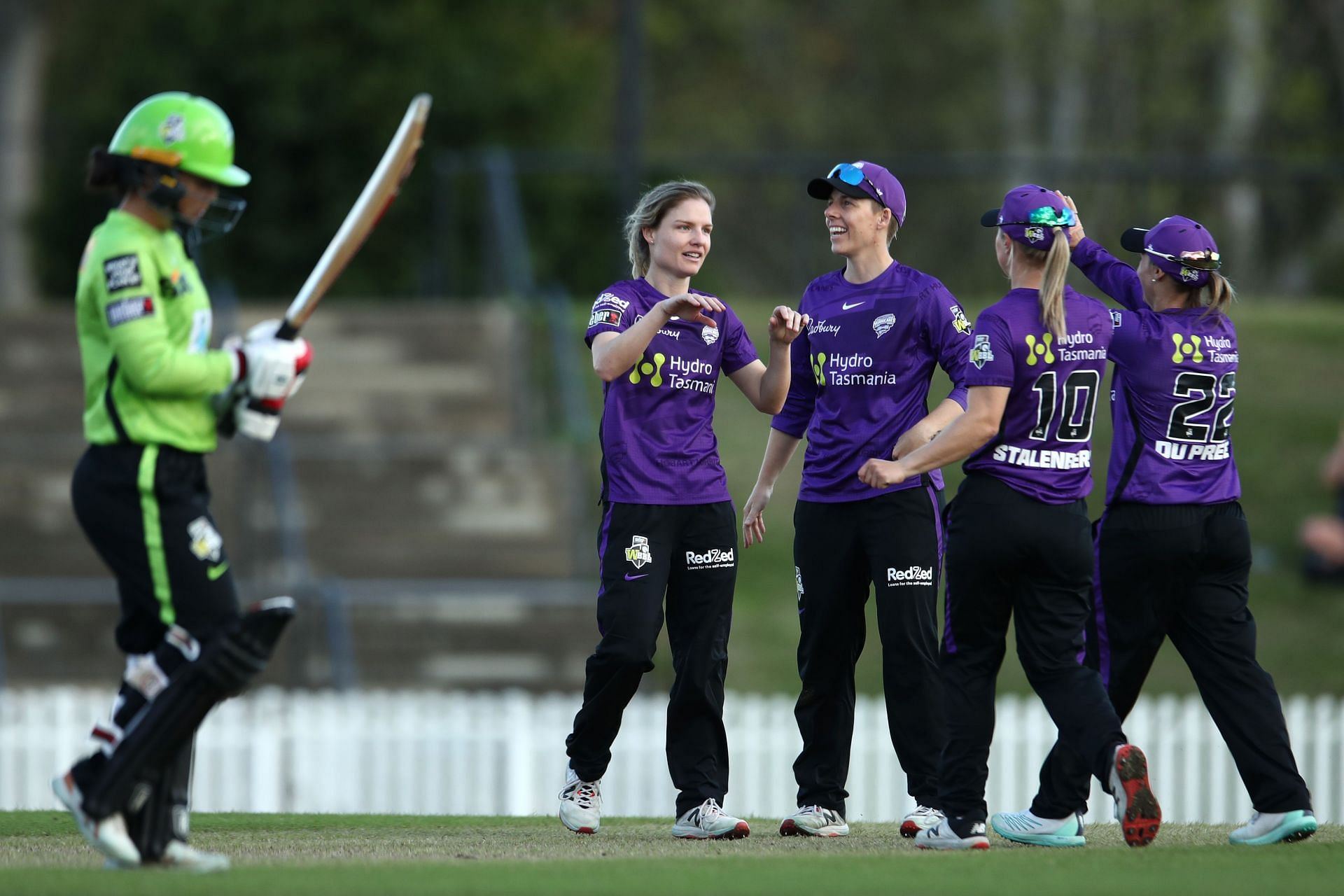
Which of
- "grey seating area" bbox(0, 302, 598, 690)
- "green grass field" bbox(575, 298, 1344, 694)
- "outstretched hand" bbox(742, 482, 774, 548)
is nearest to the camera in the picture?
"outstretched hand" bbox(742, 482, 774, 548)

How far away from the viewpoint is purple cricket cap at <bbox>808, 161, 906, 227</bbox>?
644cm

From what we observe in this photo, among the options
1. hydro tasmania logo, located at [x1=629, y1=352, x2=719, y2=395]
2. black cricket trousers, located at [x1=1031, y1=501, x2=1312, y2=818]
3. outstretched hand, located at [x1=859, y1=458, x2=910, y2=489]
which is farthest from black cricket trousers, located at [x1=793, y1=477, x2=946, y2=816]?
hydro tasmania logo, located at [x1=629, y1=352, x2=719, y2=395]

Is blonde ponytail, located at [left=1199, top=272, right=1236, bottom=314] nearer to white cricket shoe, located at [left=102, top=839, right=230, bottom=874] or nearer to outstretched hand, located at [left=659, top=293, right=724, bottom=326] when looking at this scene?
outstretched hand, located at [left=659, top=293, right=724, bottom=326]

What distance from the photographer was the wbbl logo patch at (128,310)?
5.25 metres

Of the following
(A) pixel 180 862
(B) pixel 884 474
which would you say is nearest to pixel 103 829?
(A) pixel 180 862

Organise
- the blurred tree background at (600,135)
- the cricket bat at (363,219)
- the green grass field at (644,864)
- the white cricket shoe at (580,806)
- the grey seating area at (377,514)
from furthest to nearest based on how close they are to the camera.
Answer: the blurred tree background at (600,135) → the grey seating area at (377,514) → the white cricket shoe at (580,806) → the cricket bat at (363,219) → the green grass field at (644,864)

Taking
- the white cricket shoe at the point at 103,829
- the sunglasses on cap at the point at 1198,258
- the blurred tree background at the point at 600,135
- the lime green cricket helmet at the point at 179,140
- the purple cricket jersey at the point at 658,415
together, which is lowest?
the white cricket shoe at the point at 103,829

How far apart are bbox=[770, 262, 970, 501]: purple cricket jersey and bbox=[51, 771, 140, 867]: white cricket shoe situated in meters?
2.56

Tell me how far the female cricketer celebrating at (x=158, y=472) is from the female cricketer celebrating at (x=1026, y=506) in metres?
2.07

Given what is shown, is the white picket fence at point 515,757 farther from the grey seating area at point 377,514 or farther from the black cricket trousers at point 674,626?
the black cricket trousers at point 674,626

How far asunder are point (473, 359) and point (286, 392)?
10.8 metres

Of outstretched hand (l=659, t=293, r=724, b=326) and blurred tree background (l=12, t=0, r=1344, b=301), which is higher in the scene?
blurred tree background (l=12, t=0, r=1344, b=301)

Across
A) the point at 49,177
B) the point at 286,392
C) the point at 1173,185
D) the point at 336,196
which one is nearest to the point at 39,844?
the point at 286,392

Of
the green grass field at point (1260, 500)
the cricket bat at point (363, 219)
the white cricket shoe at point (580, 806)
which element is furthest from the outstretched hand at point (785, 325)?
the green grass field at point (1260, 500)
